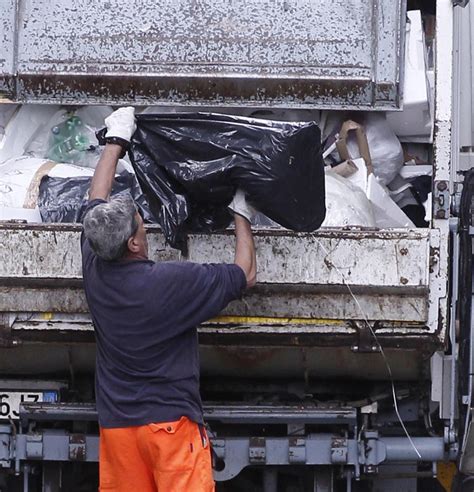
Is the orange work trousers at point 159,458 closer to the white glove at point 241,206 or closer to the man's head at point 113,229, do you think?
the man's head at point 113,229

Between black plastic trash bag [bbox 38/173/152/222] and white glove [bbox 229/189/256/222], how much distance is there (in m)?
0.38

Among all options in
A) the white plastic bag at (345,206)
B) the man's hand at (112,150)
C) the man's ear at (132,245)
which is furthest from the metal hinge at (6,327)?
the white plastic bag at (345,206)

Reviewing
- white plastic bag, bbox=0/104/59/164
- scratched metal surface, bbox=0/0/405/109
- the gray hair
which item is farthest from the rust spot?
white plastic bag, bbox=0/104/59/164

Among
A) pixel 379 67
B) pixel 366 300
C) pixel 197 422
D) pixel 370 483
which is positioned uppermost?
pixel 379 67

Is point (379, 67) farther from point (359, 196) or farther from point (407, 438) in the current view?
point (407, 438)

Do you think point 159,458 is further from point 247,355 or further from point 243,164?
point 243,164

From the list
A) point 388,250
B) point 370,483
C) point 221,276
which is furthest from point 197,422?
point 370,483

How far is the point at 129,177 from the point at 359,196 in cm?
74

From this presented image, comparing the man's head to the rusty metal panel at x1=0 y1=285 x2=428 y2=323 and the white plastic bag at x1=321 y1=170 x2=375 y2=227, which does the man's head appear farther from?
the white plastic bag at x1=321 y1=170 x2=375 y2=227

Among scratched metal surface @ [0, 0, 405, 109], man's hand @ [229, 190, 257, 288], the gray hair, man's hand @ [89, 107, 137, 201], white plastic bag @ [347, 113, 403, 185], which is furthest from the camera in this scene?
white plastic bag @ [347, 113, 403, 185]

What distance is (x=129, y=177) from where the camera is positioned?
15.7ft

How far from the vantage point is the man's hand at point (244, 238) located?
4242mm

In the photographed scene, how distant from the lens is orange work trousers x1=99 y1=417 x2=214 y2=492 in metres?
4.14

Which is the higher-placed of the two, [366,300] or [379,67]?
[379,67]
